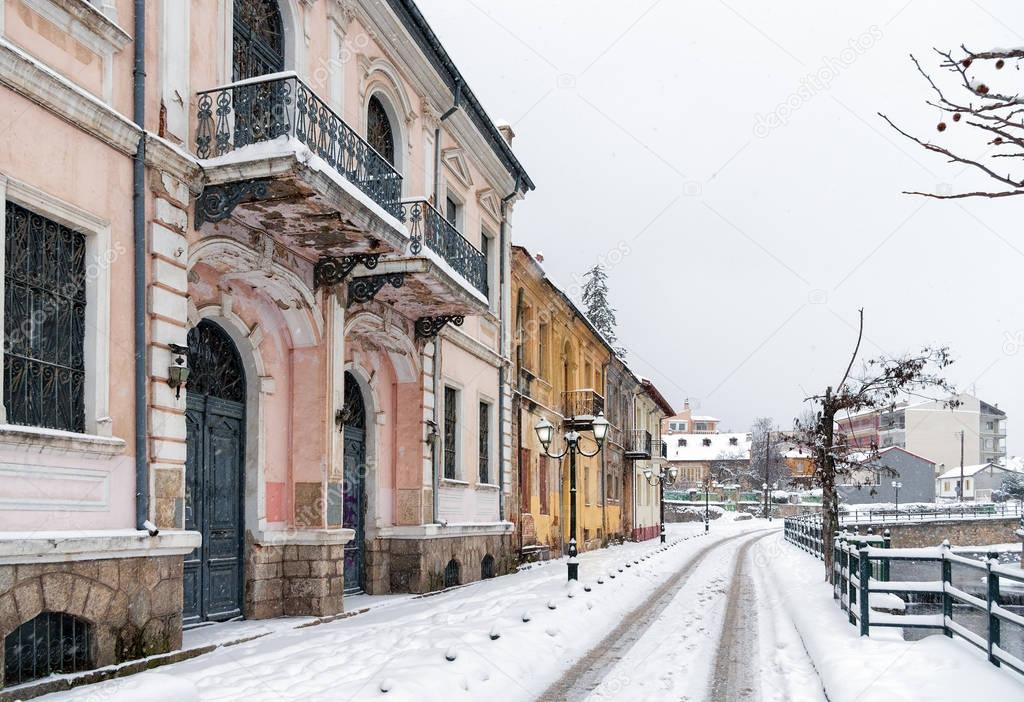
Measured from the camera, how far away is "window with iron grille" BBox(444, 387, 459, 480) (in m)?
17.0

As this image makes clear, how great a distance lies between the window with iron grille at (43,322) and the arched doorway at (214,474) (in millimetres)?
2468

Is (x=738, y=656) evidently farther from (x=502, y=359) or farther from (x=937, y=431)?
(x=937, y=431)

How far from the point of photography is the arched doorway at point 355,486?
14297mm

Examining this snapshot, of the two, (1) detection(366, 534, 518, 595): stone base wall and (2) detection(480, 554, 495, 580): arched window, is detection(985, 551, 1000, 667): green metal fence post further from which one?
(2) detection(480, 554, 495, 580): arched window

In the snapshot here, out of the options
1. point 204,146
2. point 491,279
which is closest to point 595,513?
point 491,279

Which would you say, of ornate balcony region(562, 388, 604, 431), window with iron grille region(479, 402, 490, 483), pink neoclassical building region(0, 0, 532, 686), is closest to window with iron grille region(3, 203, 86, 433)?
pink neoclassical building region(0, 0, 532, 686)

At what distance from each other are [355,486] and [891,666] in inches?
356

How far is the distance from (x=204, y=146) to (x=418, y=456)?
7.13 meters

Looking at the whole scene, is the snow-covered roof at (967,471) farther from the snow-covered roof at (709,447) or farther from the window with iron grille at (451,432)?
the window with iron grille at (451,432)

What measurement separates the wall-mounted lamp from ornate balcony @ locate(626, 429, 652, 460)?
3108 cm

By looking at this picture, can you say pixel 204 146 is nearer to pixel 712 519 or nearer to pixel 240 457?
pixel 240 457

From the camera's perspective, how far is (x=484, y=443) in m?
19.2

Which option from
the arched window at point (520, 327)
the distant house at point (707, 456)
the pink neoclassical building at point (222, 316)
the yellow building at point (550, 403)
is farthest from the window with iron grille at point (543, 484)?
the distant house at point (707, 456)

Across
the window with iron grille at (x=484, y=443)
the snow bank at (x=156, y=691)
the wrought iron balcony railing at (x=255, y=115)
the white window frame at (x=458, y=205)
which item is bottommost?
the snow bank at (x=156, y=691)
